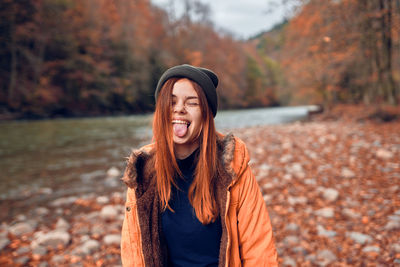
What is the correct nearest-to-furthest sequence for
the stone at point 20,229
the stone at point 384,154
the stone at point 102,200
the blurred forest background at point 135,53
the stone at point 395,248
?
the stone at point 395,248
the stone at point 20,229
the stone at point 102,200
the stone at point 384,154
the blurred forest background at point 135,53

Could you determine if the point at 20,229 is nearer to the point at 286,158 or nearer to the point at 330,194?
the point at 330,194

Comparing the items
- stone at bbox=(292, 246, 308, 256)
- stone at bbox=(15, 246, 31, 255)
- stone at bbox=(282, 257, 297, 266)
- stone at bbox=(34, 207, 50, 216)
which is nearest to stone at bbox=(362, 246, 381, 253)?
stone at bbox=(292, 246, 308, 256)

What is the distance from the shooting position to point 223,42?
6050cm

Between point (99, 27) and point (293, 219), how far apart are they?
101 ft

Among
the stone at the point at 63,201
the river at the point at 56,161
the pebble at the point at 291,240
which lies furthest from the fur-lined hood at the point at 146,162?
the stone at the point at 63,201

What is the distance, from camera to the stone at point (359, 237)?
2672 millimetres

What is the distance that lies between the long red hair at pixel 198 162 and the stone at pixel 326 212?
244cm

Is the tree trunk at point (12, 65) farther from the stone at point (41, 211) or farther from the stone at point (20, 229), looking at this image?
the stone at point (20, 229)

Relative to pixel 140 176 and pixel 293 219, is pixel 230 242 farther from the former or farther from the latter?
pixel 293 219

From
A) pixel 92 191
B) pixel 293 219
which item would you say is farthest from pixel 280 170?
pixel 92 191

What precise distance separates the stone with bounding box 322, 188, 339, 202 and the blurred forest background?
7288 millimetres

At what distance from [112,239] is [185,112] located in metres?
2.39

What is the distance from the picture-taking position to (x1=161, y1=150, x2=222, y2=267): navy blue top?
1.55m

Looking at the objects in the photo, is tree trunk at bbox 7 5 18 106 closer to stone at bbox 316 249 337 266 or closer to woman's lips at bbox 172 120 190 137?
woman's lips at bbox 172 120 190 137
